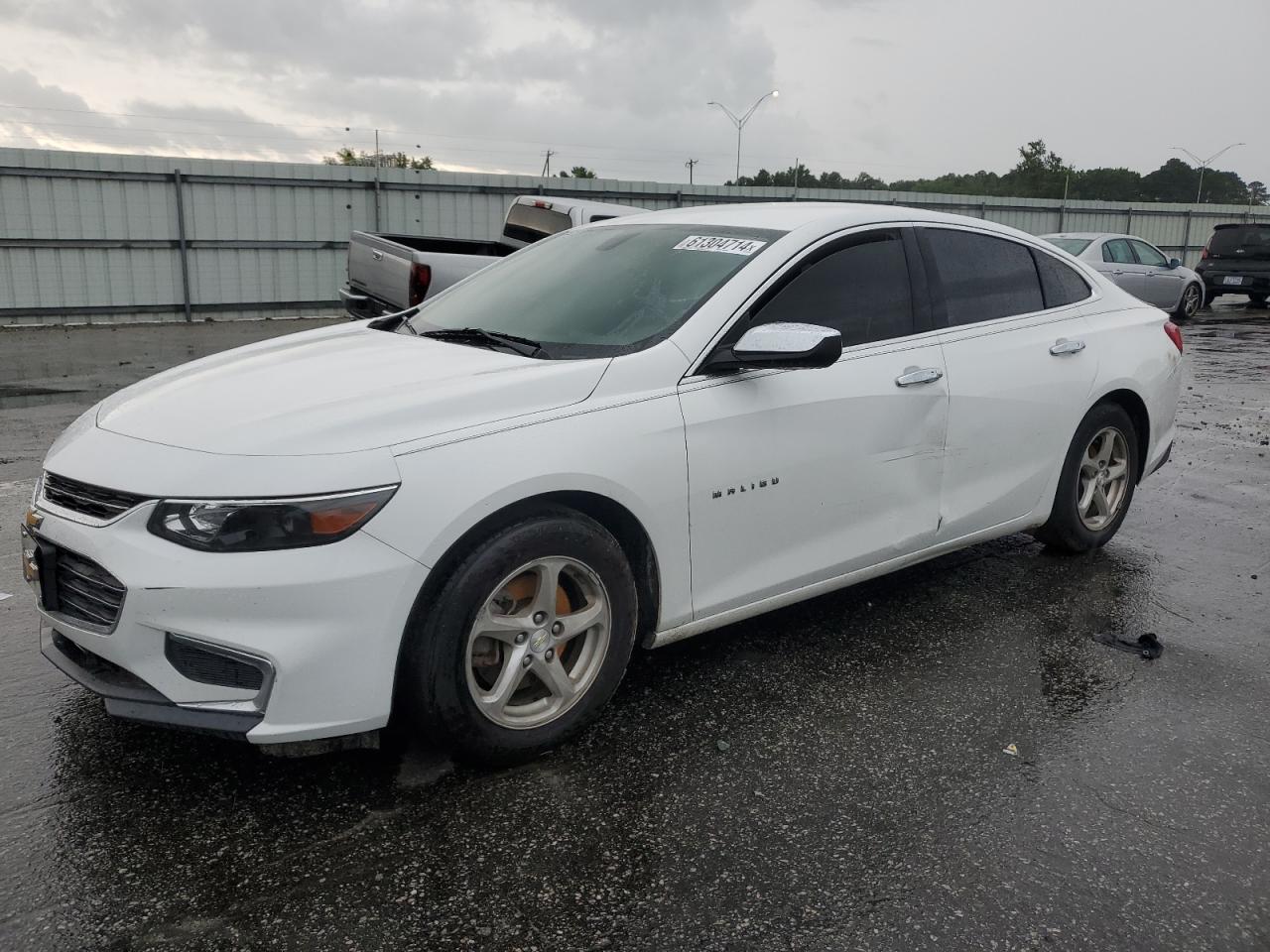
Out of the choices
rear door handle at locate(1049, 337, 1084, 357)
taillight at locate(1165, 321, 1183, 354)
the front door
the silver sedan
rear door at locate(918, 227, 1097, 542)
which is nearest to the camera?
the front door

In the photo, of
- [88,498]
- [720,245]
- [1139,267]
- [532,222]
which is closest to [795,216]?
[720,245]

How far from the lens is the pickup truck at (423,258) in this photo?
923 cm

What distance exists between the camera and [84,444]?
10.5ft

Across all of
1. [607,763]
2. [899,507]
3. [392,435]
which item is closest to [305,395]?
[392,435]

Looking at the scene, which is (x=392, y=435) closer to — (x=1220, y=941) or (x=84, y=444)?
(x=84, y=444)

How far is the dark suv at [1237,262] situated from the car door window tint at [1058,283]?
19.7 m

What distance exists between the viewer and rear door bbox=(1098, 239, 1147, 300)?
699 inches

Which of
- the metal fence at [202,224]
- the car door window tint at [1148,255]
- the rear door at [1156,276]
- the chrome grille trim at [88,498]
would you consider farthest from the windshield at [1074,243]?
the chrome grille trim at [88,498]

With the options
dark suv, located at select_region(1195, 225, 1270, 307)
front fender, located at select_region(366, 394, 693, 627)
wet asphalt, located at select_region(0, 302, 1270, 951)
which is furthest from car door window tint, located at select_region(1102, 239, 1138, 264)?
front fender, located at select_region(366, 394, 693, 627)

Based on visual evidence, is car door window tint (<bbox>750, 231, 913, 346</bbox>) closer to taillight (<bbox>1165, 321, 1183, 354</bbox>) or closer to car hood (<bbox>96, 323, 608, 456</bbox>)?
car hood (<bbox>96, 323, 608, 456</bbox>)

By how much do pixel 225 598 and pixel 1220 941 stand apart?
2560 mm

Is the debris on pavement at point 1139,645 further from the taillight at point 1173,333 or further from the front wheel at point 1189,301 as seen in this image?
the front wheel at point 1189,301

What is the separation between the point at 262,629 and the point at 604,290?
1.86m

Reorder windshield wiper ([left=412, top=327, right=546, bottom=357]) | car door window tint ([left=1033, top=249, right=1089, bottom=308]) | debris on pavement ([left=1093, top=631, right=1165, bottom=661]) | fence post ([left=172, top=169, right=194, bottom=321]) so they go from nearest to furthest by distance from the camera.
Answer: windshield wiper ([left=412, top=327, right=546, bottom=357]), debris on pavement ([left=1093, top=631, right=1165, bottom=661]), car door window tint ([left=1033, top=249, right=1089, bottom=308]), fence post ([left=172, top=169, right=194, bottom=321])
